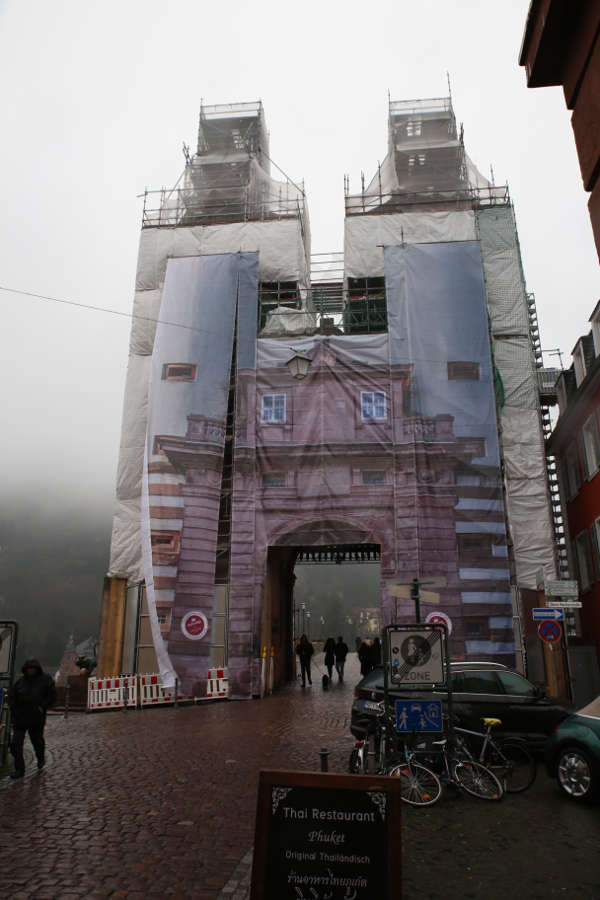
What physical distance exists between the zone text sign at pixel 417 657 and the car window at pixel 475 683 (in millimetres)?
2623

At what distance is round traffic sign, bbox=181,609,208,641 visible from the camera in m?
21.4

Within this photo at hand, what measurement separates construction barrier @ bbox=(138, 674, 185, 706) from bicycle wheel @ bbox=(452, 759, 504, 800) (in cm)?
1314

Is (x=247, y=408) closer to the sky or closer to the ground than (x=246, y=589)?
closer to the sky

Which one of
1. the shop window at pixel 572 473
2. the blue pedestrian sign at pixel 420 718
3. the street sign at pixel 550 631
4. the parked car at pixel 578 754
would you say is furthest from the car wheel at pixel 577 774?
the shop window at pixel 572 473

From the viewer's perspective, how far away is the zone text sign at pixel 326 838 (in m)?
3.99

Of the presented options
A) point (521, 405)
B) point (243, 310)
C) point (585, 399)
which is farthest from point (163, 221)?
point (585, 399)

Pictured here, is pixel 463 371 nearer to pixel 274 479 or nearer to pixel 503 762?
pixel 274 479

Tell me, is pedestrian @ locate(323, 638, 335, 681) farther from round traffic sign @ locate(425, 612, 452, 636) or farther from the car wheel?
the car wheel

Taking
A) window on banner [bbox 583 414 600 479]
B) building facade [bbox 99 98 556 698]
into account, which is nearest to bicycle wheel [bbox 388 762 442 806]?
building facade [bbox 99 98 556 698]

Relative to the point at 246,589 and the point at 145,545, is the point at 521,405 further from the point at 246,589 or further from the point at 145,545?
the point at 145,545

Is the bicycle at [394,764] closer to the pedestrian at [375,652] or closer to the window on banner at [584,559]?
the pedestrian at [375,652]

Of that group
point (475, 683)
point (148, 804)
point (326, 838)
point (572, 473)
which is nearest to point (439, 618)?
point (572, 473)

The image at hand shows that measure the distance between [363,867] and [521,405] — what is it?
22262 mm

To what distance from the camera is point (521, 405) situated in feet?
80.9
